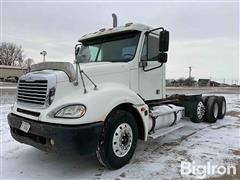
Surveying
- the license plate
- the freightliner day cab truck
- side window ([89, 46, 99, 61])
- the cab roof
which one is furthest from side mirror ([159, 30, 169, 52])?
the license plate

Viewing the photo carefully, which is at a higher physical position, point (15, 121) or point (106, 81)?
point (106, 81)

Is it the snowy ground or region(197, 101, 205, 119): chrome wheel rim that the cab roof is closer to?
the snowy ground

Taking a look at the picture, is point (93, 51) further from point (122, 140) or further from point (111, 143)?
point (111, 143)

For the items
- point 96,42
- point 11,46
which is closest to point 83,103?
point 96,42

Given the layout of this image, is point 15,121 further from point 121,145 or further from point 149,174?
point 149,174

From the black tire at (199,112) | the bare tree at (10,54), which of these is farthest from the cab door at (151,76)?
the bare tree at (10,54)

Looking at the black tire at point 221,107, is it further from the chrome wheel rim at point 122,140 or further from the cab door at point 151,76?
the chrome wheel rim at point 122,140

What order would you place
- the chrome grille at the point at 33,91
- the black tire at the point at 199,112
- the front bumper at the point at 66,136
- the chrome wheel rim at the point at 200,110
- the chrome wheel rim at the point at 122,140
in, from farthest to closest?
the chrome wheel rim at the point at 200,110 < the black tire at the point at 199,112 < the chrome wheel rim at the point at 122,140 < the chrome grille at the point at 33,91 < the front bumper at the point at 66,136

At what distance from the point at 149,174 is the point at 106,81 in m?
1.76

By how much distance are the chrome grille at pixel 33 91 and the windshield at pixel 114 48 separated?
1.60m

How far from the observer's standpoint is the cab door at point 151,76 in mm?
5270

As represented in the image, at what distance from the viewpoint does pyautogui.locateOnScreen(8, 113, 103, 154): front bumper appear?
11.5ft

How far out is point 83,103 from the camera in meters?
3.68

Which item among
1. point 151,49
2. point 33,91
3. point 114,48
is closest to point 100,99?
point 33,91
